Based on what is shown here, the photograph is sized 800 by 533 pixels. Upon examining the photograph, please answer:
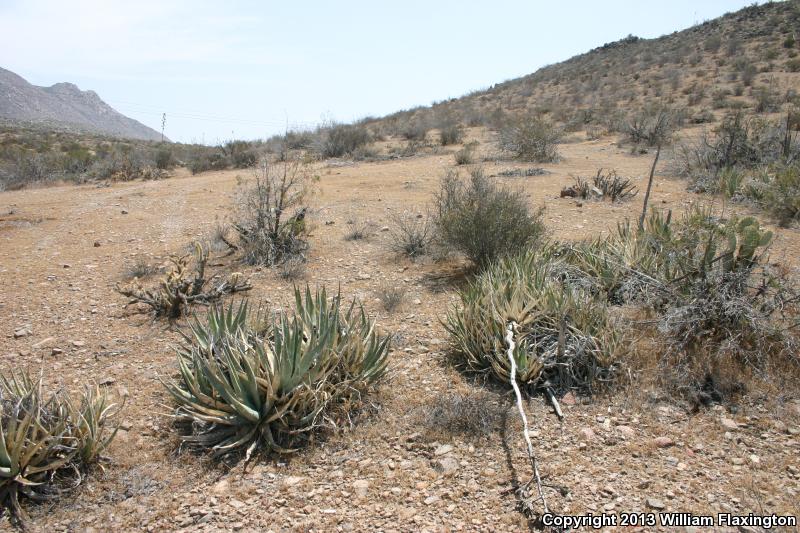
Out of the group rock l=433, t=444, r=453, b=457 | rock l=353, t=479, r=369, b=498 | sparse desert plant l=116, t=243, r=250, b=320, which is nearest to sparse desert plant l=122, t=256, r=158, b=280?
sparse desert plant l=116, t=243, r=250, b=320

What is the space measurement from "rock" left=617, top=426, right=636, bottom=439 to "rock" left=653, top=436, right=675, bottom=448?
143mm

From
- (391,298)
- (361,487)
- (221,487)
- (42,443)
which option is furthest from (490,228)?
(42,443)

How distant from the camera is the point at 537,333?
4703 mm

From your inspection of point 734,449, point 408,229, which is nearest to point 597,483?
point 734,449

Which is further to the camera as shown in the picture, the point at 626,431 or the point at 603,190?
the point at 603,190

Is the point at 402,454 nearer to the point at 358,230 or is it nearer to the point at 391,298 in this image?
the point at 391,298

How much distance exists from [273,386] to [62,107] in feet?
565

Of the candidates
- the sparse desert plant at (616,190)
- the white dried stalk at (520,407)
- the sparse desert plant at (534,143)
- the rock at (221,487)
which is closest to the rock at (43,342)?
the rock at (221,487)

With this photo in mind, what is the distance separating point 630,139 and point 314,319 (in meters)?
16.6

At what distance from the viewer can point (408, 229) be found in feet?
27.4

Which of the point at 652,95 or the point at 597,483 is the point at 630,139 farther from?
the point at 597,483

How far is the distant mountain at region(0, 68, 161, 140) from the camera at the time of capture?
116250 mm

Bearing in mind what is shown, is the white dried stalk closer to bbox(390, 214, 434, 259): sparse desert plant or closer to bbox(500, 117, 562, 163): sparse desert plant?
bbox(390, 214, 434, 259): sparse desert plant

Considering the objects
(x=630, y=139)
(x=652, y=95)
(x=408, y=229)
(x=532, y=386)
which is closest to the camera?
(x=532, y=386)
